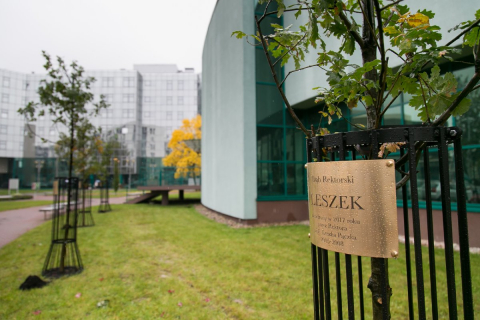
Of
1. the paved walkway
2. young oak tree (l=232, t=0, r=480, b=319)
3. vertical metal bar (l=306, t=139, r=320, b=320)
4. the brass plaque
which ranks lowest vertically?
the paved walkway

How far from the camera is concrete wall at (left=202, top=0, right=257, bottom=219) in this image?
10.5m

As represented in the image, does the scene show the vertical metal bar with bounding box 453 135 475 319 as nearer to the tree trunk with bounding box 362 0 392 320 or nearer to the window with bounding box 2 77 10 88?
the tree trunk with bounding box 362 0 392 320

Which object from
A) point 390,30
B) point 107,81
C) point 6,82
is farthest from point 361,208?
point 6,82

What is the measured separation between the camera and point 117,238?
8.64m

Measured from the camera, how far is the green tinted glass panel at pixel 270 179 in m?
10.8

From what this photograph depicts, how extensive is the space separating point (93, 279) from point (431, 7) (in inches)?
362

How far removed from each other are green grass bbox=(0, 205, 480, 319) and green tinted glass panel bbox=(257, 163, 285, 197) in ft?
7.77

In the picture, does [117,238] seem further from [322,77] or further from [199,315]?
[322,77]

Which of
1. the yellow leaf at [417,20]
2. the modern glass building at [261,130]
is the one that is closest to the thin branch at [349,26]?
the yellow leaf at [417,20]

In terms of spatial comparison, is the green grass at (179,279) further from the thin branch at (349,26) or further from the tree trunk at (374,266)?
A: the thin branch at (349,26)

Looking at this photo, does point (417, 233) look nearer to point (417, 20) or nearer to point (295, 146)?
point (417, 20)

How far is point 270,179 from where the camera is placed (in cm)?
1087

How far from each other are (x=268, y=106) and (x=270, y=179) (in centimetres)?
286

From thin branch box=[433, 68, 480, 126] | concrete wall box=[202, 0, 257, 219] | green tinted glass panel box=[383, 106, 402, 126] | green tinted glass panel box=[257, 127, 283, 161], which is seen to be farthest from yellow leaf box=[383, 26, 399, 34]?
green tinted glass panel box=[257, 127, 283, 161]
